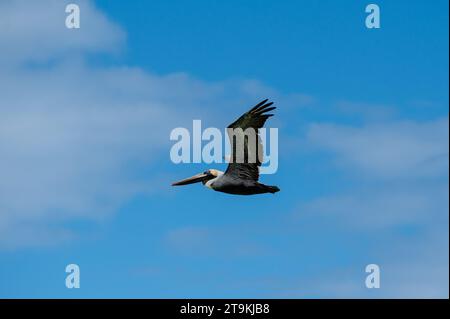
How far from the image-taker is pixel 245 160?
A: 29.0 m

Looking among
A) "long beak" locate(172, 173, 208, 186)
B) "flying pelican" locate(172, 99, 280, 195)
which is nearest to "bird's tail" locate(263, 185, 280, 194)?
"flying pelican" locate(172, 99, 280, 195)

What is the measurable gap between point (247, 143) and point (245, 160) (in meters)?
0.66

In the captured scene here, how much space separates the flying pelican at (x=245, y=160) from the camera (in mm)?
27938

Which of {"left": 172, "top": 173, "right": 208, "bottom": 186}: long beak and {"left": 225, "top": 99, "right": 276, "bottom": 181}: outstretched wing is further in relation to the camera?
{"left": 172, "top": 173, "right": 208, "bottom": 186}: long beak

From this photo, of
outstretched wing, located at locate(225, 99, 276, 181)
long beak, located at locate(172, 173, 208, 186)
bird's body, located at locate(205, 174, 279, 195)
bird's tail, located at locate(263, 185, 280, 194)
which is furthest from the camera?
long beak, located at locate(172, 173, 208, 186)

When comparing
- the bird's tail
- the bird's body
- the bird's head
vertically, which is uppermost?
the bird's head

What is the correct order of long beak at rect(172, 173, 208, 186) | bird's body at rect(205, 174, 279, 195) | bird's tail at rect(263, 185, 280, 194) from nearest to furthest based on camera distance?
bird's tail at rect(263, 185, 280, 194) < bird's body at rect(205, 174, 279, 195) < long beak at rect(172, 173, 208, 186)

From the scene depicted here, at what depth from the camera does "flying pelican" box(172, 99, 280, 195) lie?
91.7ft

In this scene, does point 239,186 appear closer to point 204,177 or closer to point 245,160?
point 245,160

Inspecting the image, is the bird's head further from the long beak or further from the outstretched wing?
the outstretched wing
